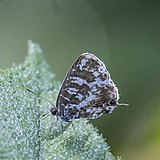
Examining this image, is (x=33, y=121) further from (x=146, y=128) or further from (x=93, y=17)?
(x=93, y=17)

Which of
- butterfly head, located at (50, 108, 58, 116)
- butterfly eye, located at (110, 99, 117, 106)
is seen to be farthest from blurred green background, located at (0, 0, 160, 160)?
butterfly head, located at (50, 108, 58, 116)

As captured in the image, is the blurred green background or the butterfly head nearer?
the butterfly head

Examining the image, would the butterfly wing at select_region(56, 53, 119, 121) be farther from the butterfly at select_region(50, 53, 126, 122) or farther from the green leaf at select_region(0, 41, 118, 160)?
the green leaf at select_region(0, 41, 118, 160)

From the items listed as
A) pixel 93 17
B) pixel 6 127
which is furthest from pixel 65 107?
pixel 93 17

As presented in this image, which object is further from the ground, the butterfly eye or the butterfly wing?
the butterfly wing

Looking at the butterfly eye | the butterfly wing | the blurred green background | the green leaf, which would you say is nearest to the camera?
the green leaf

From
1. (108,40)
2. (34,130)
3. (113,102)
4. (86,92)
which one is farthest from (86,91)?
(108,40)

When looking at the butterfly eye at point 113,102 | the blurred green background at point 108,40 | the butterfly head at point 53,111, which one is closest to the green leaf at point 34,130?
the butterfly head at point 53,111
